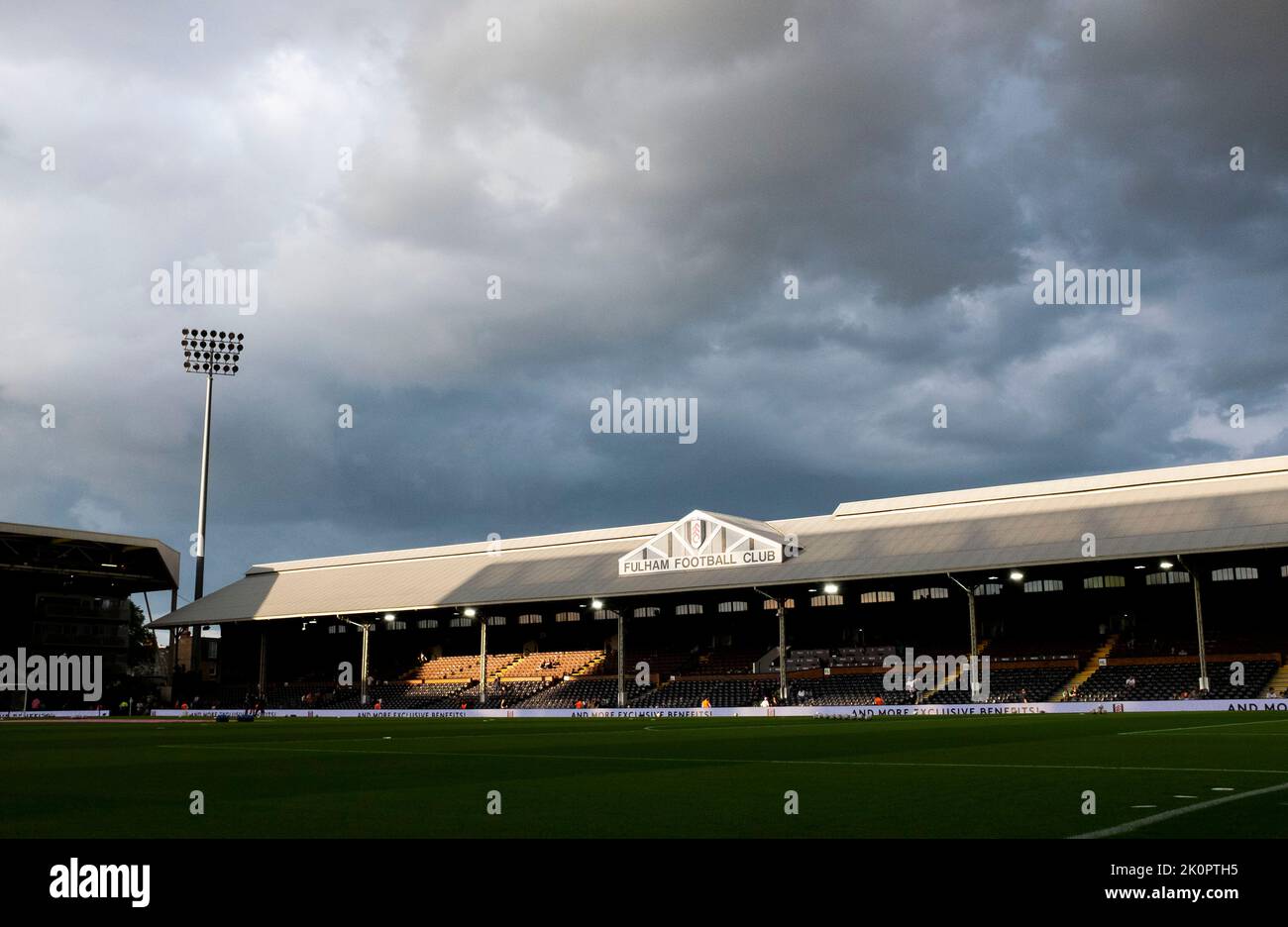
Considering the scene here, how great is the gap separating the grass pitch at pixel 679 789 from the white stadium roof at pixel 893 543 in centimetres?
3471

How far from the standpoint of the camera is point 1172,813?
10.2 meters

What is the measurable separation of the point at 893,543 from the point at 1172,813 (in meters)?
57.1

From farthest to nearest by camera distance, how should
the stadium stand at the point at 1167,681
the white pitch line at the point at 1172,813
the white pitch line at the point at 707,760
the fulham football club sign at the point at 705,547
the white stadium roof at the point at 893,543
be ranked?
the fulham football club sign at the point at 705,547 < the white stadium roof at the point at 893,543 < the stadium stand at the point at 1167,681 < the white pitch line at the point at 707,760 < the white pitch line at the point at 1172,813

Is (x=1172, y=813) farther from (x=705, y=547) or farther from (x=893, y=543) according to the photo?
(x=705, y=547)

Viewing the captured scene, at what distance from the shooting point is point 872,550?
65812mm

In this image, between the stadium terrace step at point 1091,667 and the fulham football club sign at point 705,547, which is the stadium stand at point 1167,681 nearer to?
the stadium terrace step at point 1091,667

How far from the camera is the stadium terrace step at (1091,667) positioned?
191 ft

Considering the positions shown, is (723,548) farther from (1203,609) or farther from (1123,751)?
(1123,751)

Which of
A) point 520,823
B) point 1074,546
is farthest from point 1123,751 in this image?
point 1074,546

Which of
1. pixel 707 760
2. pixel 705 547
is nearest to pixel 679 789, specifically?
pixel 707 760

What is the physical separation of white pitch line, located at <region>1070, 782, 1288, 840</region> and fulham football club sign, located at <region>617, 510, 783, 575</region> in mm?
56128

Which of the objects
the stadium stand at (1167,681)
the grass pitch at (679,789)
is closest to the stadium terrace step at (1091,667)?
the stadium stand at (1167,681)

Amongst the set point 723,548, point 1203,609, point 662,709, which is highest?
point 723,548
